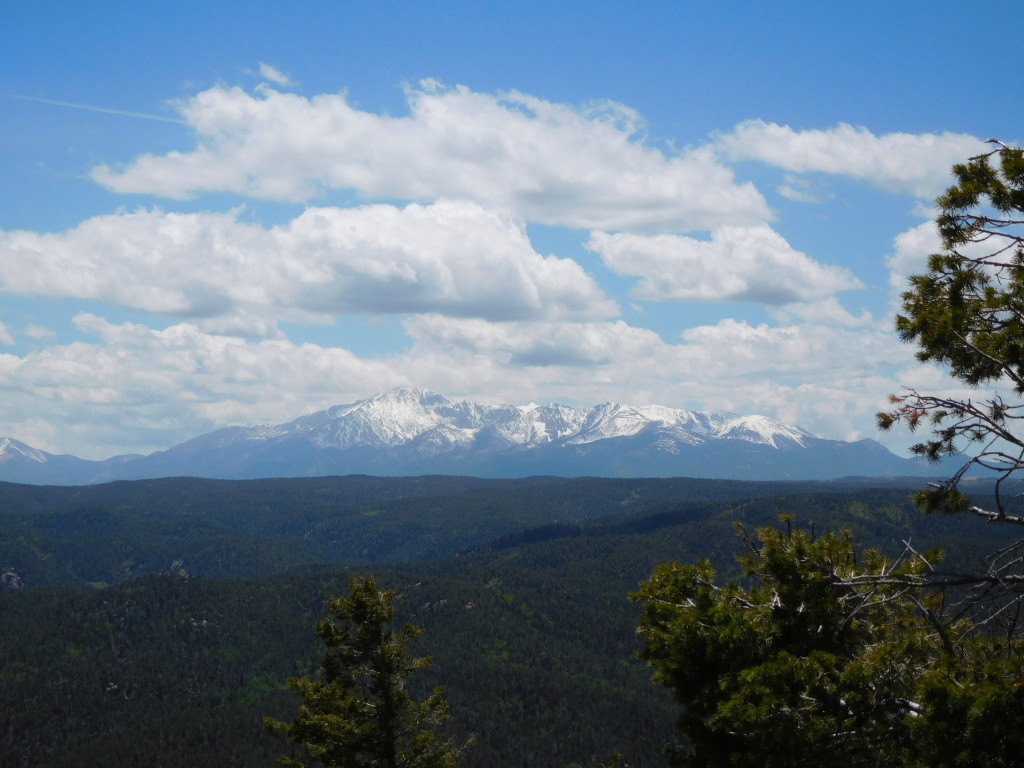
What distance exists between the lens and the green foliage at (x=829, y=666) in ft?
43.1

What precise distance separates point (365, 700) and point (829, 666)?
26227 millimetres

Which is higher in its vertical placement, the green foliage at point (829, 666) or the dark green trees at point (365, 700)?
the green foliage at point (829, 666)

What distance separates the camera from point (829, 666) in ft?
52.4

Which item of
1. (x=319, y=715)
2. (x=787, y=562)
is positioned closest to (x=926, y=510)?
(x=787, y=562)

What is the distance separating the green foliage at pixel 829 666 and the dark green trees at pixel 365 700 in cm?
1960

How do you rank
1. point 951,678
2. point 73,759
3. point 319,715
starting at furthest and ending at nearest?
point 73,759 < point 319,715 < point 951,678

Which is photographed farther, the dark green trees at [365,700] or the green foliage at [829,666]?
the dark green trees at [365,700]

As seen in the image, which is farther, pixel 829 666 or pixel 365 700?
pixel 365 700

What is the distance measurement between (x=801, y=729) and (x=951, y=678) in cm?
331

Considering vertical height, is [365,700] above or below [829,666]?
below

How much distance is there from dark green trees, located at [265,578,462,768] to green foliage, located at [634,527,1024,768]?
19599 mm

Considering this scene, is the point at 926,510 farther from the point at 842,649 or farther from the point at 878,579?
the point at 842,649

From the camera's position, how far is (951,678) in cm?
1350

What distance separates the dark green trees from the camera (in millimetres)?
35594
